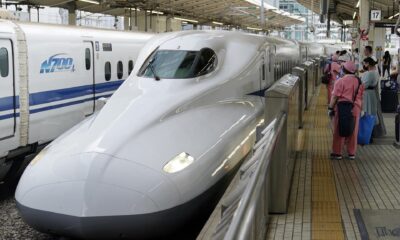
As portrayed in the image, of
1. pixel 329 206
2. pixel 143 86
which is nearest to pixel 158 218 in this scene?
pixel 329 206

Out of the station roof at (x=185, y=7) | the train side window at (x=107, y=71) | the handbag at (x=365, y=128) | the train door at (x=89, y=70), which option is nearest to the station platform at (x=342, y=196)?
the handbag at (x=365, y=128)

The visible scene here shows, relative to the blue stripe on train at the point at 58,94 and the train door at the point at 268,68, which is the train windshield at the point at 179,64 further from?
the blue stripe on train at the point at 58,94

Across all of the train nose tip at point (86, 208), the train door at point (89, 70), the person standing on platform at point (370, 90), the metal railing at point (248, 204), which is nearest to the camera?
the metal railing at point (248, 204)

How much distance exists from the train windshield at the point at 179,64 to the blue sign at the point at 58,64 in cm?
192

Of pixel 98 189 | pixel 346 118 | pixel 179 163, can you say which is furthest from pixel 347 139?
pixel 98 189

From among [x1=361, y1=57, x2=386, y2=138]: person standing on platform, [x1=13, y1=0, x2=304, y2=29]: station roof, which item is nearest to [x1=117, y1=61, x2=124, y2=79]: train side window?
[x1=361, y1=57, x2=386, y2=138]: person standing on platform

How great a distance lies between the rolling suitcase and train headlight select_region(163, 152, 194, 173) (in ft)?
29.2

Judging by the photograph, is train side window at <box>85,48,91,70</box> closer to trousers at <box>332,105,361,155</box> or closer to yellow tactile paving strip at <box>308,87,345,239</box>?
yellow tactile paving strip at <box>308,87,345,239</box>

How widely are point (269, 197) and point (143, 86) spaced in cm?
273

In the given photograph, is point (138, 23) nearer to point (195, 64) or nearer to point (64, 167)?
point (195, 64)

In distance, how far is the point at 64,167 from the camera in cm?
549

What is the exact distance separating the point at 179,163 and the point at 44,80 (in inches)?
166

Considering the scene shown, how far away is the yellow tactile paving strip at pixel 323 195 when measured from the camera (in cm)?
497

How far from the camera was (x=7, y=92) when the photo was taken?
25.9 feet
